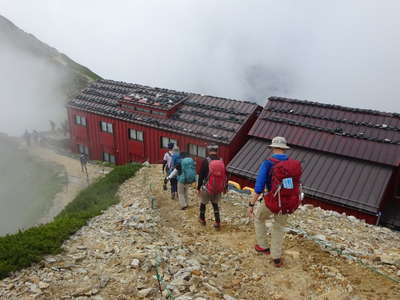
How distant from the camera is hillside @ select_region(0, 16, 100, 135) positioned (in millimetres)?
45719

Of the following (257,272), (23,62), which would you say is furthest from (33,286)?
(23,62)

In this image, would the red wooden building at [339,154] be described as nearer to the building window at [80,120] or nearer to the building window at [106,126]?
the building window at [106,126]

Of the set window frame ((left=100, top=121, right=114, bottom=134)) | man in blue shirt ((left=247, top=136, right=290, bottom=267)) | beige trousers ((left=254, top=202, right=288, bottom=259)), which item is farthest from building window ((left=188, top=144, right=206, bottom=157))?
beige trousers ((left=254, top=202, right=288, bottom=259))

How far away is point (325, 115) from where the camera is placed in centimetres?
2192

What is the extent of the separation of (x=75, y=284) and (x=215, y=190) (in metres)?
3.99

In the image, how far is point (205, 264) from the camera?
24.8 feet

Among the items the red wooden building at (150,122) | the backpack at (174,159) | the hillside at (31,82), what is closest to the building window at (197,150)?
the red wooden building at (150,122)

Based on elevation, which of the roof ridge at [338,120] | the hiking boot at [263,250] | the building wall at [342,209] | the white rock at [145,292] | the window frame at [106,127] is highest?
the roof ridge at [338,120]

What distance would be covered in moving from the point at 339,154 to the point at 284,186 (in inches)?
569

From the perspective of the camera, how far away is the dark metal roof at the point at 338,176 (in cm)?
1706

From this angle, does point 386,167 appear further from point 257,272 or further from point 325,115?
point 257,272

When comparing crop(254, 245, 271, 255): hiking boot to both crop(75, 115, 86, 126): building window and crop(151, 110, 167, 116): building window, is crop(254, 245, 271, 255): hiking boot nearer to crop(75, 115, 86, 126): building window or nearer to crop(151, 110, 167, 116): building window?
crop(151, 110, 167, 116): building window

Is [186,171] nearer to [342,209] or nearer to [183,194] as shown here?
[183,194]

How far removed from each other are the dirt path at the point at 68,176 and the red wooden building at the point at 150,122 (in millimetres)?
2517
